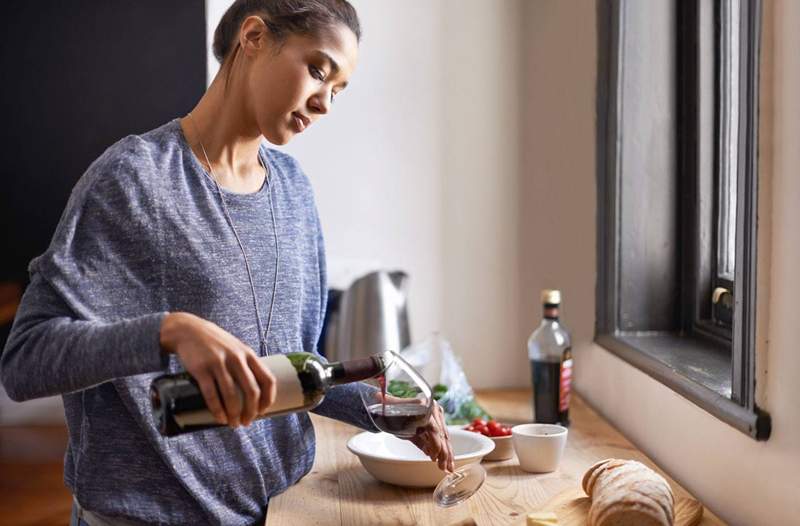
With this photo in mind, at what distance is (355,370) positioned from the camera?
109cm

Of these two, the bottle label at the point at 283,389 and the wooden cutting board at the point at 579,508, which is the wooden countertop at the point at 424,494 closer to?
the wooden cutting board at the point at 579,508

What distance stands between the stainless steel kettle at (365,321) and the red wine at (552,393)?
36 centimetres

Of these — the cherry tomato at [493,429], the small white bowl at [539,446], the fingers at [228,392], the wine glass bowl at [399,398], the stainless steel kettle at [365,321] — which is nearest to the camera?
the fingers at [228,392]

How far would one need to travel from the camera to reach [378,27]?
86.9 inches

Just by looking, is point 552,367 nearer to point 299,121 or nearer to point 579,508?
point 579,508

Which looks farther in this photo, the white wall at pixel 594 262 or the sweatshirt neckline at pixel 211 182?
the sweatshirt neckline at pixel 211 182

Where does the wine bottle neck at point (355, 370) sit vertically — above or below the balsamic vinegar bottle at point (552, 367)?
above

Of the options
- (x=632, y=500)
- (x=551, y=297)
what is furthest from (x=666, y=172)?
(x=632, y=500)

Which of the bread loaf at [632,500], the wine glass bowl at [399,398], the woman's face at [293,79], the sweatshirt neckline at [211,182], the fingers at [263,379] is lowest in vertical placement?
the bread loaf at [632,500]

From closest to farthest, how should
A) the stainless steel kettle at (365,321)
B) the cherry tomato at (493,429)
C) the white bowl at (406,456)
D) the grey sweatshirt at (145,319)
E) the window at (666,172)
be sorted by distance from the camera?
the grey sweatshirt at (145,319), the white bowl at (406,456), the cherry tomato at (493,429), the window at (666,172), the stainless steel kettle at (365,321)

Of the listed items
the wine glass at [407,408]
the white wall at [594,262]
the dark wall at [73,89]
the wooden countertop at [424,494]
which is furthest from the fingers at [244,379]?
the dark wall at [73,89]

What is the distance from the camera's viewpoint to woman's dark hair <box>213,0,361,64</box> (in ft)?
4.11

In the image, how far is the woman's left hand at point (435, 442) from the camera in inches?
49.4

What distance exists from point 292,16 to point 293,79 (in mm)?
90
